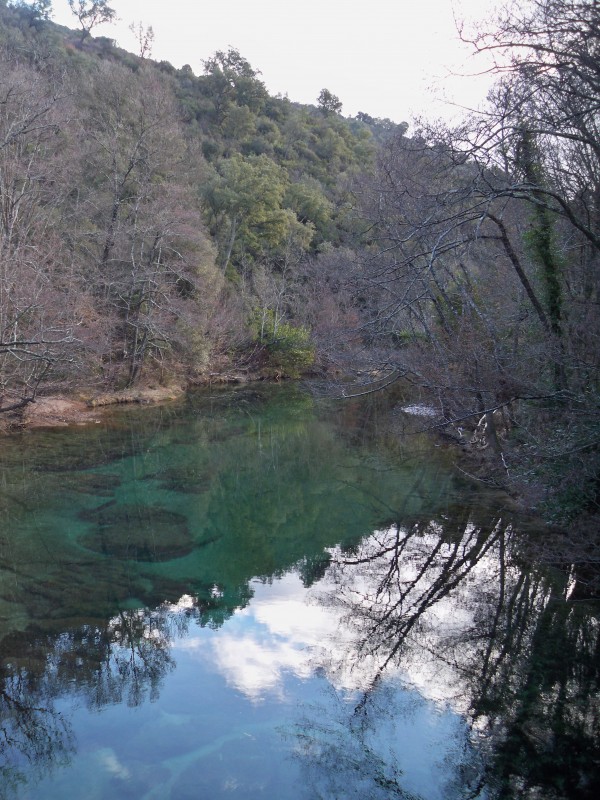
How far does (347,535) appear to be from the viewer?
1016 cm

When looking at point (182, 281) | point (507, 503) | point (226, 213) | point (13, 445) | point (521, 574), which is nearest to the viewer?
point (521, 574)

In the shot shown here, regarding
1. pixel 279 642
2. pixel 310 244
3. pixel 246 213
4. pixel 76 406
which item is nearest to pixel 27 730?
pixel 279 642

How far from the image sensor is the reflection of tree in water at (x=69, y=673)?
5344mm

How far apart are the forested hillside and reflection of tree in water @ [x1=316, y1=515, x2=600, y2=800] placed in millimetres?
1151

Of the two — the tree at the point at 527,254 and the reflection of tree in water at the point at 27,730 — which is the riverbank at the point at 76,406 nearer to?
the tree at the point at 527,254

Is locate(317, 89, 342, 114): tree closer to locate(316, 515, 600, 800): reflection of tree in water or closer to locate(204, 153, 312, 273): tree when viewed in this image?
locate(204, 153, 312, 273): tree

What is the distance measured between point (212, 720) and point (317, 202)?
1268 inches

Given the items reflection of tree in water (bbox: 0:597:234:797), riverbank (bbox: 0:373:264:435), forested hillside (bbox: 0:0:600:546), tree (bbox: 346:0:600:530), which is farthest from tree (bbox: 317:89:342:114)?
reflection of tree in water (bbox: 0:597:234:797)

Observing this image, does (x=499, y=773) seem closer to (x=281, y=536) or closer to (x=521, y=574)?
(x=521, y=574)

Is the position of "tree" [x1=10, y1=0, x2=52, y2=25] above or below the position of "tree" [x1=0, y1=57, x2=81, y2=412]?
above

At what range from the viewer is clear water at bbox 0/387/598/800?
A: 201 inches

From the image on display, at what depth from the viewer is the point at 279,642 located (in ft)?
23.4

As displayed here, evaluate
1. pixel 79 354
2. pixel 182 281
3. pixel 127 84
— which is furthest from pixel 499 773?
pixel 127 84

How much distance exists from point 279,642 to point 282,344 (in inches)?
848
